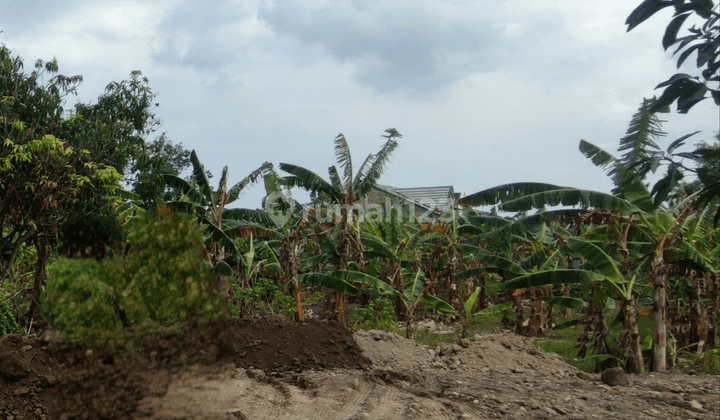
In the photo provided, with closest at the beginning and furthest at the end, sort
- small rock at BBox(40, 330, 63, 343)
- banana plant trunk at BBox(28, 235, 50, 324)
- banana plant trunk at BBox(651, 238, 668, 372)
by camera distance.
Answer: small rock at BBox(40, 330, 63, 343)
banana plant trunk at BBox(651, 238, 668, 372)
banana plant trunk at BBox(28, 235, 50, 324)

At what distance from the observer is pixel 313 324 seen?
12.7 meters

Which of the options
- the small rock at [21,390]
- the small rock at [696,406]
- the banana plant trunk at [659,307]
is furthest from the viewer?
the banana plant trunk at [659,307]

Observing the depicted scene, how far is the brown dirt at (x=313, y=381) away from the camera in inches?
235

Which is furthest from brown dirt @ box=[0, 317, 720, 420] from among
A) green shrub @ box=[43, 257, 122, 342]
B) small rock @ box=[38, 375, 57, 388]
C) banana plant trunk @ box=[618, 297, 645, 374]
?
banana plant trunk @ box=[618, 297, 645, 374]

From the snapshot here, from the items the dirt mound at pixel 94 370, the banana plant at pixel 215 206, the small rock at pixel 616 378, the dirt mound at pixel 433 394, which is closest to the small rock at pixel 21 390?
the dirt mound at pixel 94 370

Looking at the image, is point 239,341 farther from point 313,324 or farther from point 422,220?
point 422,220

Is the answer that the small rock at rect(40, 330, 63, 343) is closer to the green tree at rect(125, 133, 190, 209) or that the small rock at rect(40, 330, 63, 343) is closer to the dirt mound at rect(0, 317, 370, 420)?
the dirt mound at rect(0, 317, 370, 420)

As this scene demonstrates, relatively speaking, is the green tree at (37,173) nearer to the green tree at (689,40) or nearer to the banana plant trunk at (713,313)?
the green tree at (689,40)

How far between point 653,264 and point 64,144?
1278 cm

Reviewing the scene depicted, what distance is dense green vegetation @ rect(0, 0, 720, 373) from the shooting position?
20.7ft

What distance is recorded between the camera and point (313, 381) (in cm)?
998

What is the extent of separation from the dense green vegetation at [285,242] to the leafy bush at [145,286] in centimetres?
2

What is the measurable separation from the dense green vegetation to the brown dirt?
0.46 m

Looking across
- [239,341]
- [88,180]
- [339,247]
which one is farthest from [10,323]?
[339,247]
